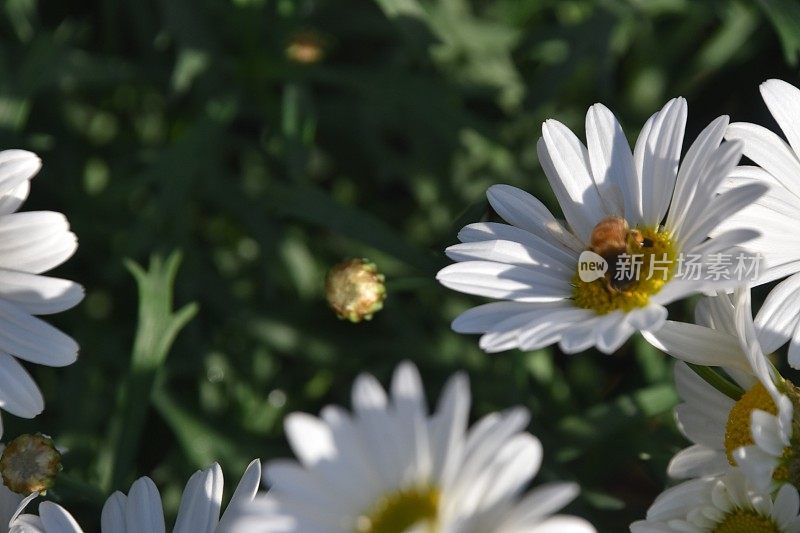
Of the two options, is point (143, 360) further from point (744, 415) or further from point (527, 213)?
point (744, 415)

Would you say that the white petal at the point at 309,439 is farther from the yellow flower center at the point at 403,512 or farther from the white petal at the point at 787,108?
the white petal at the point at 787,108

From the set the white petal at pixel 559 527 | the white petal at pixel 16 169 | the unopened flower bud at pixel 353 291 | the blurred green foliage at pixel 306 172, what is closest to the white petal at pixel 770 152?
the blurred green foliage at pixel 306 172

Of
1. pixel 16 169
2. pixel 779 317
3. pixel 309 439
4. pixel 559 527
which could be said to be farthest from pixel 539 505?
pixel 16 169

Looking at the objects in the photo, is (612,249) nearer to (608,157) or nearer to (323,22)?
(608,157)

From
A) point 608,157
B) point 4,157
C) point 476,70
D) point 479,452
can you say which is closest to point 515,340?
point 479,452

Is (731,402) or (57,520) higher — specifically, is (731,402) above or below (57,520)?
above
